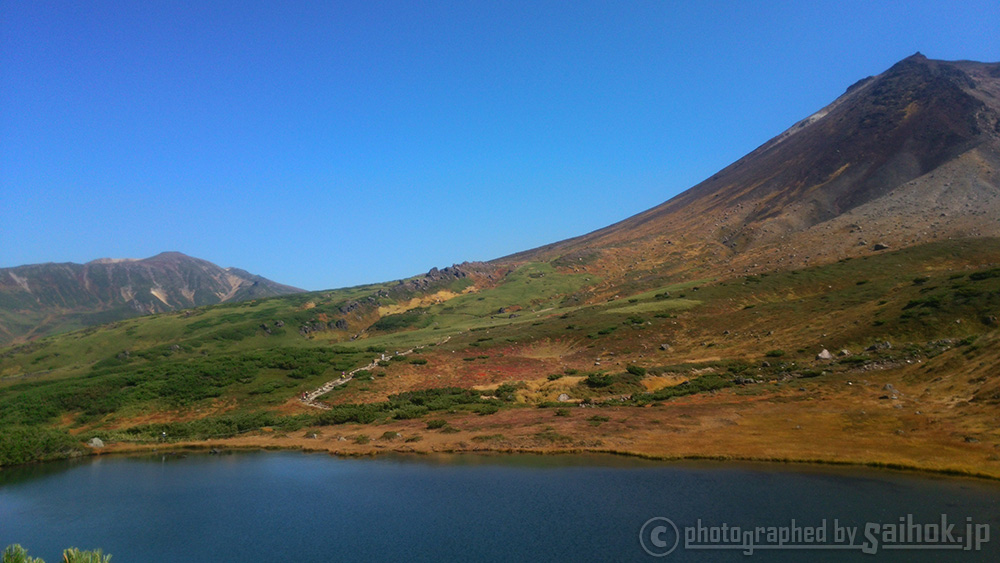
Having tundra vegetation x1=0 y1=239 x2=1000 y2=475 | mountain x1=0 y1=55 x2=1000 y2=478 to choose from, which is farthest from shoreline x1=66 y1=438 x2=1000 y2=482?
tundra vegetation x1=0 y1=239 x2=1000 y2=475

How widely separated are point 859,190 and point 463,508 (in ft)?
397

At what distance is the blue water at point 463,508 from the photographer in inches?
791

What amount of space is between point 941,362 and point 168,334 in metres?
120

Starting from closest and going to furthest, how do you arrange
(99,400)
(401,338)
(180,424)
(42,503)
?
(42,503), (180,424), (99,400), (401,338)

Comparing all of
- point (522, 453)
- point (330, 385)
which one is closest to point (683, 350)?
point (522, 453)

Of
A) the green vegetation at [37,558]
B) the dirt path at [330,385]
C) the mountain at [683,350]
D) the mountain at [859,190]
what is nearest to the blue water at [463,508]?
the mountain at [683,350]

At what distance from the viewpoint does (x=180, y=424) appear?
148 feet

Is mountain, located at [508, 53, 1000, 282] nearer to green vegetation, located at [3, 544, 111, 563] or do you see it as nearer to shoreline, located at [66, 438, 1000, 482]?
shoreline, located at [66, 438, 1000, 482]

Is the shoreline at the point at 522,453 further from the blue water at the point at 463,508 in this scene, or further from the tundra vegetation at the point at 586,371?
the blue water at the point at 463,508

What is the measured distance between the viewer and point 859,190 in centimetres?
11000

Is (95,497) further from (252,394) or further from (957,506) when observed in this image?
(957,506)

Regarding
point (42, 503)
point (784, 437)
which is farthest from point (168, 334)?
point (784, 437)

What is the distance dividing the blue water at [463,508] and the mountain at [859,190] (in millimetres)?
73301

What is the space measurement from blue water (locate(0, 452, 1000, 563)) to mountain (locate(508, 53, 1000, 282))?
2886 inches
